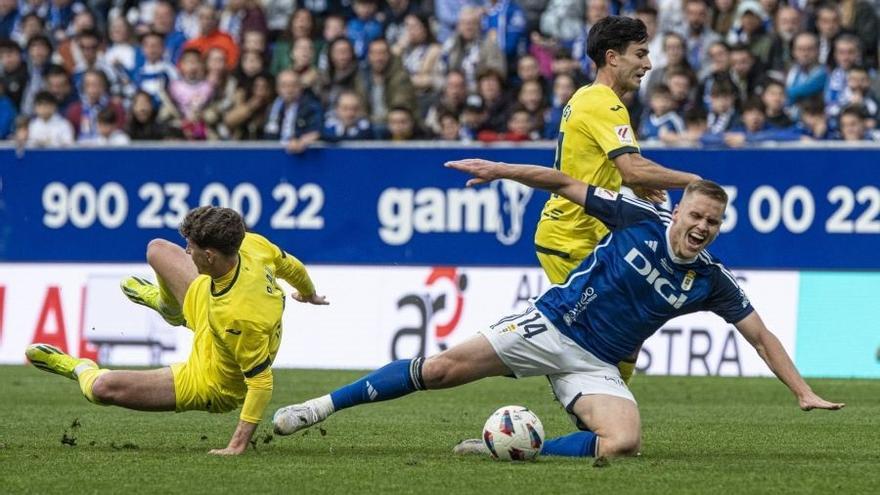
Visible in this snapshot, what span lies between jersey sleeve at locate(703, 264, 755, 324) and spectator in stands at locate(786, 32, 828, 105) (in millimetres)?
8480

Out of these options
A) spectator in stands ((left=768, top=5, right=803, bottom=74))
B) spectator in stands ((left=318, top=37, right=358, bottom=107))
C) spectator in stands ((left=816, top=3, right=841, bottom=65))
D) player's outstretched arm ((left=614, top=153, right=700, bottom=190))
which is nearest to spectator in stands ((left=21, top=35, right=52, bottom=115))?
spectator in stands ((left=318, top=37, right=358, bottom=107))

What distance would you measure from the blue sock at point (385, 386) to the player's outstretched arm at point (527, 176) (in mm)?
1140

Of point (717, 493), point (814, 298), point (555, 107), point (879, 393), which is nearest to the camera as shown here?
point (717, 493)

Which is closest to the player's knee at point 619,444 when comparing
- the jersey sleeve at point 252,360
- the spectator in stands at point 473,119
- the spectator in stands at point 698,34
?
the jersey sleeve at point 252,360

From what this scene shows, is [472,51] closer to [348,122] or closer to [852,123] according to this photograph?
[348,122]

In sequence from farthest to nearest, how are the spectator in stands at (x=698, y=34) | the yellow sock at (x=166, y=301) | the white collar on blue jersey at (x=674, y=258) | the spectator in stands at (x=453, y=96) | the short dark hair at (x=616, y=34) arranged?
the spectator in stands at (x=698, y=34), the spectator in stands at (x=453, y=96), the yellow sock at (x=166, y=301), the short dark hair at (x=616, y=34), the white collar on blue jersey at (x=674, y=258)

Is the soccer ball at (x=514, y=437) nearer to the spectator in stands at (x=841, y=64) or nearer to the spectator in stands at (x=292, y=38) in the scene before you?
the spectator in stands at (x=841, y=64)

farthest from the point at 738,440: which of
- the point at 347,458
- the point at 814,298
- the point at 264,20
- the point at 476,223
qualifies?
the point at 264,20

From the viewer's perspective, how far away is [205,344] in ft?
30.1

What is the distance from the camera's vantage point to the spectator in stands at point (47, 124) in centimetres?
1852

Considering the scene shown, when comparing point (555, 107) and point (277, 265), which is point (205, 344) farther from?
point (555, 107)

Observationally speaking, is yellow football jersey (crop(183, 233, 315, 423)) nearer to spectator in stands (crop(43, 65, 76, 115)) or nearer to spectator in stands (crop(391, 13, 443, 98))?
spectator in stands (crop(391, 13, 443, 98))

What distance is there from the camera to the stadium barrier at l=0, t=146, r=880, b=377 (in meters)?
15.1

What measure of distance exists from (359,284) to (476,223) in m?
1.30
